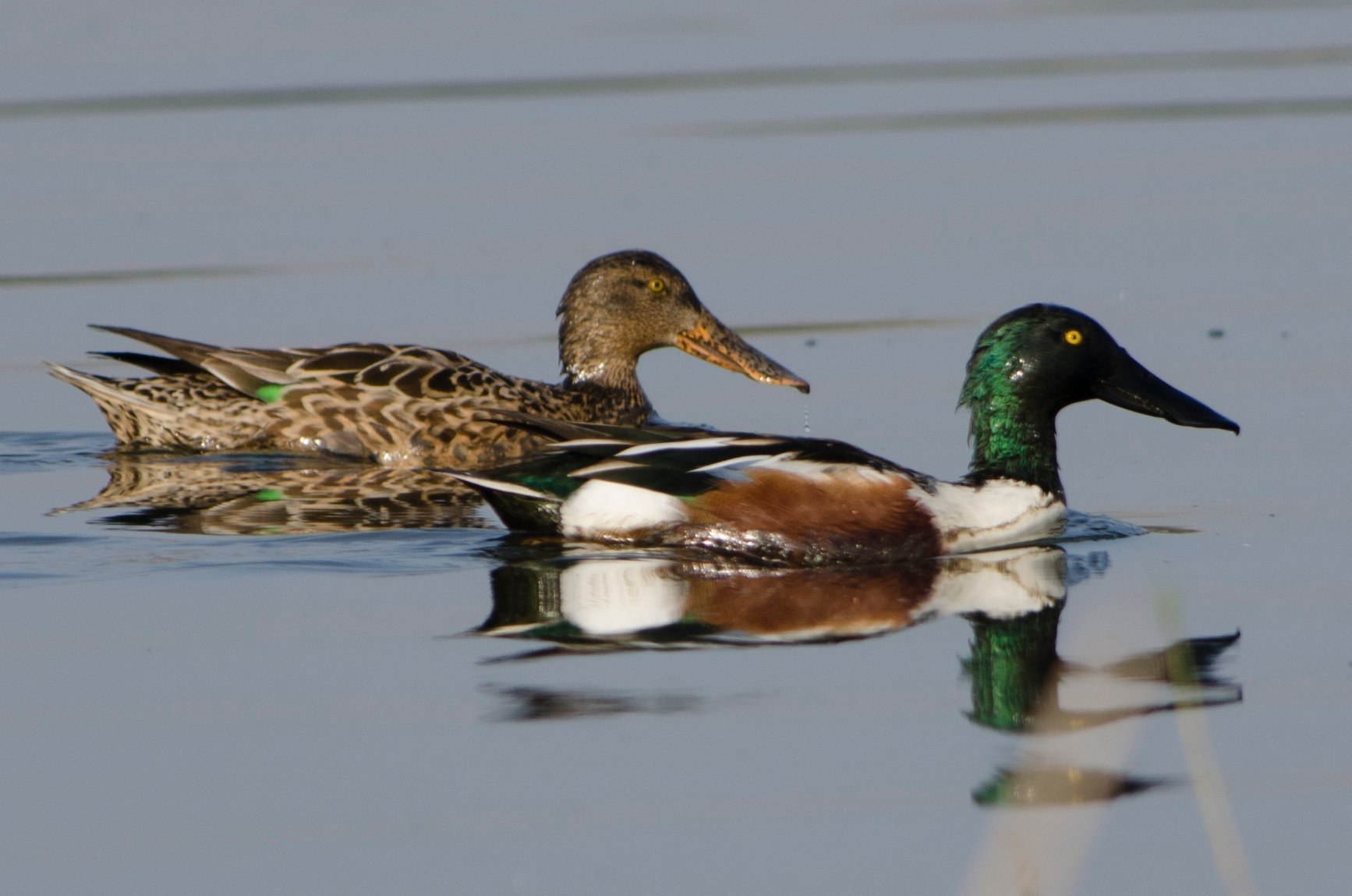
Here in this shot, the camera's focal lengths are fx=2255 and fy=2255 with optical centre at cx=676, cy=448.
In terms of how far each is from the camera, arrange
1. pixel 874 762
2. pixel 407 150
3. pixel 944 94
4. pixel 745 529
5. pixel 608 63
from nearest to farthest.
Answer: pixel 874 762
pixel 745 529
pixel 407 150
pixel 944 94
pixel 608 63

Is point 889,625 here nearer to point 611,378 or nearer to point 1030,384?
point 1030,384

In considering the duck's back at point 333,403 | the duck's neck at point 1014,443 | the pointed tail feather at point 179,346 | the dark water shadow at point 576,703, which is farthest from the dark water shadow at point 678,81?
the dark water shadow at point 576,703

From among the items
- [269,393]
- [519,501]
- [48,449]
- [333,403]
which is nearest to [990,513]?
[519,501]

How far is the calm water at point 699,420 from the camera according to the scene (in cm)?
543

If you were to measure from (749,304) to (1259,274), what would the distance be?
2.86m

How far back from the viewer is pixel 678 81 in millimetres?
19500

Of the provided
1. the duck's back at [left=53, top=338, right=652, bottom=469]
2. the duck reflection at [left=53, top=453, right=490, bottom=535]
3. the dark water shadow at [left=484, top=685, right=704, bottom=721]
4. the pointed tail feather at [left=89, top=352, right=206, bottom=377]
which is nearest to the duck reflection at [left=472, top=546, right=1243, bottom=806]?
the dark water shadow at [left=484, top=685, right=704, bottom=721]

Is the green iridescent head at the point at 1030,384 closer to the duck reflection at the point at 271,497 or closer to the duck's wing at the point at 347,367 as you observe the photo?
the duck reflection at the point at 271,497

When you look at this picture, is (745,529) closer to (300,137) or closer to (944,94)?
(300,137)

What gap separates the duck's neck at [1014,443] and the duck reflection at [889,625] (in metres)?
0.38

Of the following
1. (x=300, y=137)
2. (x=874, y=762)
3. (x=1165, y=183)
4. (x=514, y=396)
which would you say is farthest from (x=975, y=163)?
(x=874, y=762)

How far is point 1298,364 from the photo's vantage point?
10789 mm

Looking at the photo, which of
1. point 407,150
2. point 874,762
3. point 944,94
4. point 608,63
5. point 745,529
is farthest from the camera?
point 608,63

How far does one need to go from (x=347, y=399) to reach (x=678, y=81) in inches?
386
